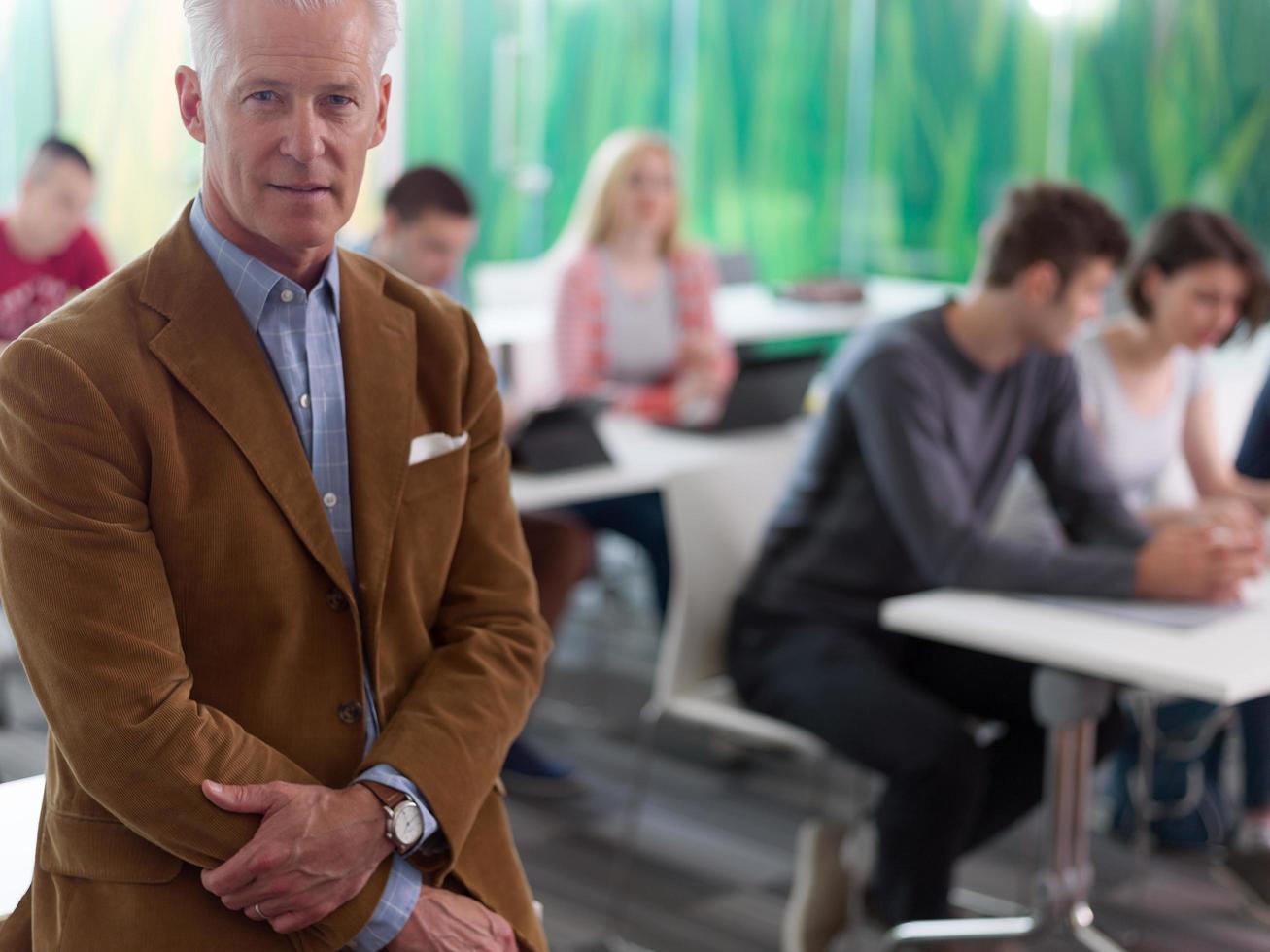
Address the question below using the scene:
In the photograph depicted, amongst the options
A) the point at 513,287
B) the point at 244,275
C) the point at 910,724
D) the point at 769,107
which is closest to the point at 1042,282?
the point at 910,724

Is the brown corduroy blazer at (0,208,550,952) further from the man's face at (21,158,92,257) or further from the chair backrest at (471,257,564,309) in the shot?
the chair backrest at (471,257,564,309)

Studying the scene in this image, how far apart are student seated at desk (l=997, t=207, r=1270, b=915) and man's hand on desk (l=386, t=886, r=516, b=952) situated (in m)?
1.92

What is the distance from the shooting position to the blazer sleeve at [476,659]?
56.1 inches

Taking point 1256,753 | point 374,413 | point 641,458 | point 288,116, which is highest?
point 288,116

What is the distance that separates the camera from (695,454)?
3812 millimetres

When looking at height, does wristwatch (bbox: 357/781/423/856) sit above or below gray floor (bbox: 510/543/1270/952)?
above

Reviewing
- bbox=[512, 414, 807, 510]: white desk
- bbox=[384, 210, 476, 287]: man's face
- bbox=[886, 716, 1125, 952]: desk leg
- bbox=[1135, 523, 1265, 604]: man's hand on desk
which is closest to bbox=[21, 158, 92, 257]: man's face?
bbox=[384, 210, 476, 287]: man's face

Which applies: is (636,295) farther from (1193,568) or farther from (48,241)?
(1193,568)

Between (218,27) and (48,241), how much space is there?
302 centimetres

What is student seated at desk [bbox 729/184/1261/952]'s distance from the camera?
2.61m

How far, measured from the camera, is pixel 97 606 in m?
1.28

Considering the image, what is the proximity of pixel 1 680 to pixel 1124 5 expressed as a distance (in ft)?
18.3

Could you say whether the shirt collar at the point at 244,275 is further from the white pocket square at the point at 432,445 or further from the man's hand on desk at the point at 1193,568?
the man's hand on desk at the point at 1193,568

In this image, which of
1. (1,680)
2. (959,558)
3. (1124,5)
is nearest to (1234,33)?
(1124,5)
